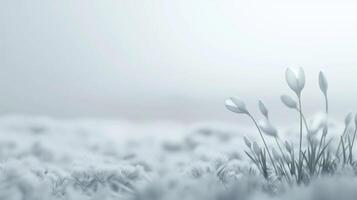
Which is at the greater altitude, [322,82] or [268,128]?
[322,82]

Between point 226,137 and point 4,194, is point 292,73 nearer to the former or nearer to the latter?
point 4,194

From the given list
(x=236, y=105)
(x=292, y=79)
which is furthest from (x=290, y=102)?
(x=236, y=105)

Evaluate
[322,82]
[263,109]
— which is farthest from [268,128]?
[322,82]

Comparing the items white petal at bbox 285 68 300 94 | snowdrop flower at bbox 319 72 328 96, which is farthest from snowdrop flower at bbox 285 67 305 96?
snowdrop flower at bbox 319 72 328 96

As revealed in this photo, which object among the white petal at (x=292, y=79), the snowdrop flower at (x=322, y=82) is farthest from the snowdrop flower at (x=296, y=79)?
the snowdrop flower at (x=322, y=82)

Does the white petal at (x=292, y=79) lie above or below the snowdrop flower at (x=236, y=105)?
above

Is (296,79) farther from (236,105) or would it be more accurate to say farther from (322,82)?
(236,105)

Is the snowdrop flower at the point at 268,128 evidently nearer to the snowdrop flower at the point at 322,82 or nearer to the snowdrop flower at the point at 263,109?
the snowdrop flower at the point at 263,109
